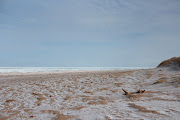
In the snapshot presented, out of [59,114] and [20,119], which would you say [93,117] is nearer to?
[59,114]

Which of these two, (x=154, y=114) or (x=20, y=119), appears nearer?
(x=154, y=114)

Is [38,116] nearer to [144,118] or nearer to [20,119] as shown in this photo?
[20,119]

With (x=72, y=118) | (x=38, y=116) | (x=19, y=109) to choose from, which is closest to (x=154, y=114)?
(x=72, y=118)

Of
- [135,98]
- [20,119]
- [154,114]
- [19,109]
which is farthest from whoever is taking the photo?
[135,98]

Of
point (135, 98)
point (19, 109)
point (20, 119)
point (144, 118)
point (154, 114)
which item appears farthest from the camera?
point (135, 98)

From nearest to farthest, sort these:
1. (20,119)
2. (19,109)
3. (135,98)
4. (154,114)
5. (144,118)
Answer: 1. (144,118)
2. (154,114)
3. (20,119)
4. (19,109)
5. (135,98)

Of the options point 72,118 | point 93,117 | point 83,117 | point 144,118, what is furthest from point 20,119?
point 144,118

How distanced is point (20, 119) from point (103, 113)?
5.03 ft

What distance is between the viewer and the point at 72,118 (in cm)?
252

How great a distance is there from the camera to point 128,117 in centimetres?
239

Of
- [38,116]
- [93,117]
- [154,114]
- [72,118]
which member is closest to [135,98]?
[154,114]

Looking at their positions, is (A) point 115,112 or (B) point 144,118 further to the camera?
(A) point 115,112

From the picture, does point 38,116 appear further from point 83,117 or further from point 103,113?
point 103,113

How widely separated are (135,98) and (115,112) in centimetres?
124
